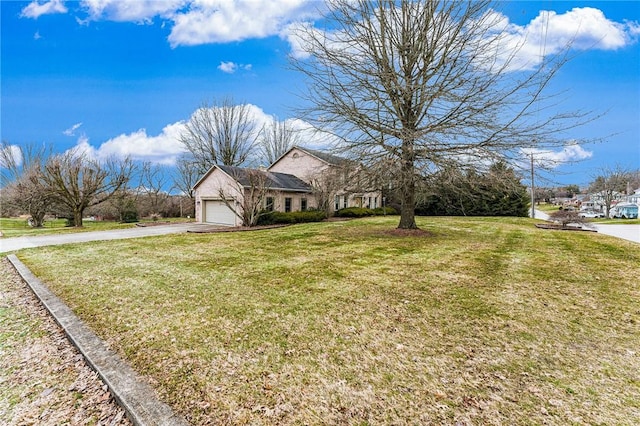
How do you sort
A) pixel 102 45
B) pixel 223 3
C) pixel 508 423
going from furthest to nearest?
pixel 102 45, pixel 223 3, pixel 508 423

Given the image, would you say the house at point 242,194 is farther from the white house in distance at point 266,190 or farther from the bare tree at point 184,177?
the bare tree at point 184,177


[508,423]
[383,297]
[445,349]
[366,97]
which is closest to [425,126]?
[366,97]

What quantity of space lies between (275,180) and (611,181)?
39562 mm

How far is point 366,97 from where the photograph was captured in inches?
418

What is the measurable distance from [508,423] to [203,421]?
2.21 meters

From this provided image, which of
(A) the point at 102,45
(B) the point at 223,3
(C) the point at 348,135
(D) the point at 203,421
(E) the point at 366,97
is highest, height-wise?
(B) the point at 223,3

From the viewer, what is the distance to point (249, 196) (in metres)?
17.7

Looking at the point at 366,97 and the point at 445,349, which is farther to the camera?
the point at 366,97

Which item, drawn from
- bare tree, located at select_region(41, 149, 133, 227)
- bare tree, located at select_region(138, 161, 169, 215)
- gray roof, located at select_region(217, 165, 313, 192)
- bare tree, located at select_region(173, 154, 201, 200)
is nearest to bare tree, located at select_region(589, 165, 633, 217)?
gray roof, located at select_region(217, 165, 313, 192)

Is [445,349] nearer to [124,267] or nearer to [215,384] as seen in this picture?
[215,384]

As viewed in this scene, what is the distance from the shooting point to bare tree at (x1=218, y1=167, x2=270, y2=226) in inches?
656

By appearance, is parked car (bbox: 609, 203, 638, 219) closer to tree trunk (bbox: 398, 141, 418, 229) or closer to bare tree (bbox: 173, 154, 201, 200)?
tree trunk (bbox: 398, 141, 418, 229)

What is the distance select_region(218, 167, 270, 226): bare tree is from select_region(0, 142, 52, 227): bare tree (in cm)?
1207

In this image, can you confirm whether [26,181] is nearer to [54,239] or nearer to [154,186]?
[154,186]
